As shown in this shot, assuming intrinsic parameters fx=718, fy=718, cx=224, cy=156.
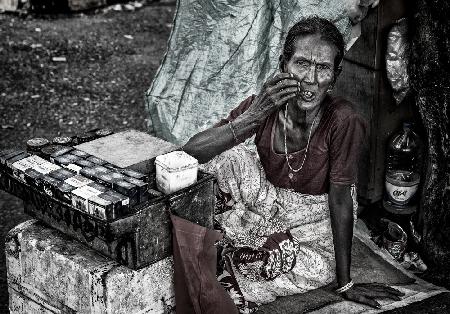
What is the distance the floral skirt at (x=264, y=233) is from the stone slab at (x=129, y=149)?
0.33 metres

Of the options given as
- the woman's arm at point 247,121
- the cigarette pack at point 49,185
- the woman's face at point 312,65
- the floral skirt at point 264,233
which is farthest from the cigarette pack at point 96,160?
the woman's face at point 312,65

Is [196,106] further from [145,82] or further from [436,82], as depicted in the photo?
[145,82]

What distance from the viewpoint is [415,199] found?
188 inches

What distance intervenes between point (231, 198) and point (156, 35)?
5.07 m

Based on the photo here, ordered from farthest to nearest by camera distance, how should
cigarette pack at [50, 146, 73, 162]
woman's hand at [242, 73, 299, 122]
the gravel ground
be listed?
the gravel ground < woman's hand at [242, 73, 299, 122] < cigarette pack at [50, 146, 73, 162]

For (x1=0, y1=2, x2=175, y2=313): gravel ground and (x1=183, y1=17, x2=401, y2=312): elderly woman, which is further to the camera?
(x1=0, y1=2, x2=175, y2=313): gravel ground

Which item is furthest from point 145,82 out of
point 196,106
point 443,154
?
point 443,154

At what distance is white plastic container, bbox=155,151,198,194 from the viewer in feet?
10.7

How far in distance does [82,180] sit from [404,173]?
241cm

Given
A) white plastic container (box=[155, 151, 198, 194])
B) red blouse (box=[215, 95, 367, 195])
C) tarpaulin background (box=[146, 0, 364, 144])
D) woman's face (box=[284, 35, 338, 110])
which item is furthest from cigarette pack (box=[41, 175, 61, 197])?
tarpaulin background (box=[146, 0, 364, 144])

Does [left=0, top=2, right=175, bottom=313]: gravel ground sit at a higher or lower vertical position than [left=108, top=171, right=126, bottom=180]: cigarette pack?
lower

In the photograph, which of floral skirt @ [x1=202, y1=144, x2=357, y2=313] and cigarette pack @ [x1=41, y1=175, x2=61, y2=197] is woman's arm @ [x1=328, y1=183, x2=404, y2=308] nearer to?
floral skirt @ [x1=202, y1=144, x2=357, y2=313]

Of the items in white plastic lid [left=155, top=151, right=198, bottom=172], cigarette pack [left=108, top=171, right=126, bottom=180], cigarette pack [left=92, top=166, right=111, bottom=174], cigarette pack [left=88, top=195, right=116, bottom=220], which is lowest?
cigarette pack [left=88, top=195, right=116, bottom=220]

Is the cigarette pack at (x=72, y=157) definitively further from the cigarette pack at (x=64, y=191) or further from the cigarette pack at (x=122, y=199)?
the cigarette pack at (x=122, y=199)
